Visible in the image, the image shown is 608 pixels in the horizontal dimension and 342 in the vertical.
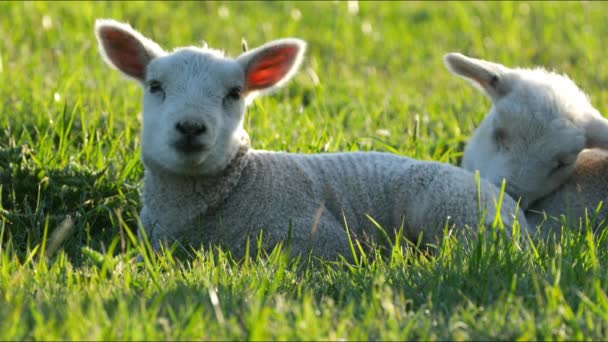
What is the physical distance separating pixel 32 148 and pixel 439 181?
235 cm

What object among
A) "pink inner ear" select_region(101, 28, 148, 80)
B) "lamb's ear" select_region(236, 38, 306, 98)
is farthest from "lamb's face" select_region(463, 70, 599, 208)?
"pink inner ear" select_region(101, 28, 148, 80)

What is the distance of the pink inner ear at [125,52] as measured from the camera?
5.32 meters

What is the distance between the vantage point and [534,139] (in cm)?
597

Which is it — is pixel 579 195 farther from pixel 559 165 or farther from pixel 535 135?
pixel 535 135

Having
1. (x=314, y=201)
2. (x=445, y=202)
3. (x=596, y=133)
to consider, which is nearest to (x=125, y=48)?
(x=314, y=201)

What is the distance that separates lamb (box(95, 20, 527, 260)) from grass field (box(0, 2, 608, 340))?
0.24 meters

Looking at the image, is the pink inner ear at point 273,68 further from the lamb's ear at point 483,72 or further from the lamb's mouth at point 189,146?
the lamb's ear at point 483,72

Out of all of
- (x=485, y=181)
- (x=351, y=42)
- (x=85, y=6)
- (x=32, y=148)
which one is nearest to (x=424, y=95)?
(x=351, y=42)

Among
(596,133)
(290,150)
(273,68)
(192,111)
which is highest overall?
(273,68)

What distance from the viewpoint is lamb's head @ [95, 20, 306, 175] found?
15.5 feet

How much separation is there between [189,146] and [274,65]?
0.93 metres

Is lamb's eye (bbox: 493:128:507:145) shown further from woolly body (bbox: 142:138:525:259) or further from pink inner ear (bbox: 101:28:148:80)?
pink inner ear (bbox: 101:28:148:80)

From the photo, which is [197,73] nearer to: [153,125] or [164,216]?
[153,125]

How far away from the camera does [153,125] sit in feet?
16.1
